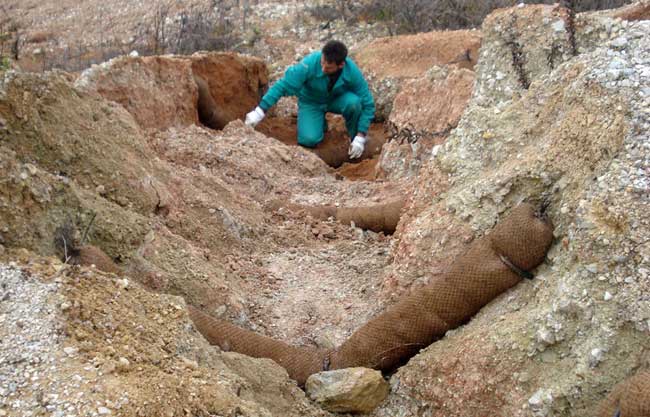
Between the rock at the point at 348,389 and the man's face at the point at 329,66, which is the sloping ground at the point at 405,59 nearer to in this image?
the man's face at the point at 329,66

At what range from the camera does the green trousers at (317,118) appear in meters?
8.46

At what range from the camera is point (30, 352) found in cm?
255

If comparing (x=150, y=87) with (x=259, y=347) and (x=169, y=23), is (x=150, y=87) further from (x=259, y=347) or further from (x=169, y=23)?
(x=169, y=23)

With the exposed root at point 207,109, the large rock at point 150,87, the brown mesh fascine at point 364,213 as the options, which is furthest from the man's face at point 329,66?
the brown mesh fascine at point 364,213

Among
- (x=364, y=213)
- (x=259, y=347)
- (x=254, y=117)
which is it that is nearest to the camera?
(x=259, y=347)

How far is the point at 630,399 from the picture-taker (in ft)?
8.71

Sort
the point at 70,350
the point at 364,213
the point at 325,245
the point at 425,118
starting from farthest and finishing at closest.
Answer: the point at 425,118 → the point at 364,213 → the point at 325,245 → the point at 70,350

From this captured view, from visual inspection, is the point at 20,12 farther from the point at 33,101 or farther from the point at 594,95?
the point at 594,95

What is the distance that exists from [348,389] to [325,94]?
546 centimetres

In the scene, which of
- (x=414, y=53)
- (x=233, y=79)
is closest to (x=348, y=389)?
(x=233, y=79)

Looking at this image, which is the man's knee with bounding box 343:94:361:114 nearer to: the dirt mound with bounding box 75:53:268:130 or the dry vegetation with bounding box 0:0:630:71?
the dirt mound with bounding box 75:53:268:130

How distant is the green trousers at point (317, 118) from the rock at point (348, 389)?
5224mm

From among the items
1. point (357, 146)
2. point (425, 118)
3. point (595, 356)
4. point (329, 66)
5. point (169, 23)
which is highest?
point (595, 356)

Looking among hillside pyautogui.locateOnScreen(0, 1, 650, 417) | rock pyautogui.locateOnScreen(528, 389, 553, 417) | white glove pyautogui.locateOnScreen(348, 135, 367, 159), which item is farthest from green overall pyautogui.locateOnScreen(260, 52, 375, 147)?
rock pyautogui.locateOnScreen(528, 389, 553, 417)
